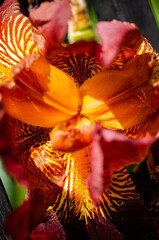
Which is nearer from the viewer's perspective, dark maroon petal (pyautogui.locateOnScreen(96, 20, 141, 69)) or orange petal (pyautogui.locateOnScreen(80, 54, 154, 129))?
dark maroon petal (pyautogui.locateOnScreen(96, 20, 141, 69))

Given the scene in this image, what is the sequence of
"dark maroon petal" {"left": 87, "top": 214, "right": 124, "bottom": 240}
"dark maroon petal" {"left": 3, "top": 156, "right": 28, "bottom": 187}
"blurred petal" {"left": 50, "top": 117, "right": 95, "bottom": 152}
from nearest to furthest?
"dark maroon petal" {"left": 3, "top": 156, "right": 28, "bottom": 187} < "blurred petal" {"left": 50, "top": 117, "right": 95, "bottom": 152} < "dark maroon petal" {"left": 87, "top": 214, "right": 124, "bottom": 240}

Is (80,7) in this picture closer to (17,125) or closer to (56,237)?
(17,125)

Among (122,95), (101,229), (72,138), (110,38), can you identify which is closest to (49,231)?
(101,229)

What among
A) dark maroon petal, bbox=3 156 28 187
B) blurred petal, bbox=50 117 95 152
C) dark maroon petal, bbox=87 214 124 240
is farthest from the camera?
dark maroon petal, bbox=87 214 124 240

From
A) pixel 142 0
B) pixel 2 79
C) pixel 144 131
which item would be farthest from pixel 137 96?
pixel 142 0

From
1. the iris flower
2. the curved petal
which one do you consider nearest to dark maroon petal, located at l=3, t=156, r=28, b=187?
the iris flower

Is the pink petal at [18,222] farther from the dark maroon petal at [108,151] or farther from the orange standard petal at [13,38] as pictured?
the orange standard petal at [13,38]

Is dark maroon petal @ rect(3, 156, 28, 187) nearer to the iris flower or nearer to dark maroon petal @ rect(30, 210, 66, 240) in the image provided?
the iris flower

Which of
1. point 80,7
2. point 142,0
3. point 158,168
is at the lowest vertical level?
point 158,168
